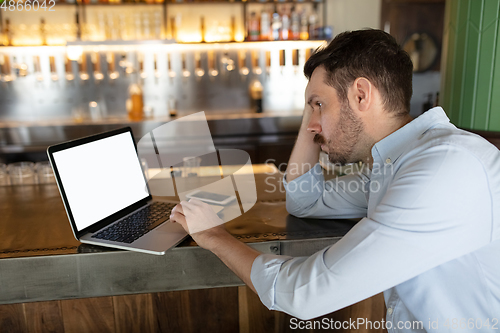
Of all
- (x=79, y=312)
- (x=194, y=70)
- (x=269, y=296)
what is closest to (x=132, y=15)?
(x=194, y=70)

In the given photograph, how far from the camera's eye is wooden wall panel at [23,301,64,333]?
3.59ft

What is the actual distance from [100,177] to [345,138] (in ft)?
2.10

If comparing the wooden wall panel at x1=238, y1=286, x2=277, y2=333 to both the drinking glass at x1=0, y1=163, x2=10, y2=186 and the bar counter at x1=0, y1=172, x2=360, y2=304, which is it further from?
the drinking glass at x1=0, y1=163, x2=10, y2=186

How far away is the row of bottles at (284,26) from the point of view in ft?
12.8

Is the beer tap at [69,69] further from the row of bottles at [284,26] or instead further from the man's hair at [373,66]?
the man's hair at [373,66]

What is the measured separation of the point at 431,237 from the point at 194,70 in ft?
12.1

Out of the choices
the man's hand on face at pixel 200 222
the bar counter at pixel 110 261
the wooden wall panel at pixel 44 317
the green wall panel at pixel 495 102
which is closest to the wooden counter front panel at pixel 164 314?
the wooden wall panel at pixel 44 317

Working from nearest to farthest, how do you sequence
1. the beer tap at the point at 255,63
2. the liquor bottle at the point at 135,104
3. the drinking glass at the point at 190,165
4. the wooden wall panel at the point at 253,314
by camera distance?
the wooden wall panel at the point at 253,314 < the drinking glass at the point at 190,165 < the liquor bottle at the point at 135,104 < the beer tap at the point at 255,63

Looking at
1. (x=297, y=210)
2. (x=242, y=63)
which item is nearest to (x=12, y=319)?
(x=297, y=210)

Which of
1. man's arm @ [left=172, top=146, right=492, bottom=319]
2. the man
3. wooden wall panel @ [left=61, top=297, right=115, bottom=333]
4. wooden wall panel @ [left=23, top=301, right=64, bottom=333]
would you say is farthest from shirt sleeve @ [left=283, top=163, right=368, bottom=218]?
wooden wall panel @ [left=23, top=301, right=64, bottom=333]

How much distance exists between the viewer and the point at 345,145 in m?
0.99

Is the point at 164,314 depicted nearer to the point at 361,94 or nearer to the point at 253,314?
the point at 253,314

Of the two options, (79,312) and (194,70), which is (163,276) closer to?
(79,312)

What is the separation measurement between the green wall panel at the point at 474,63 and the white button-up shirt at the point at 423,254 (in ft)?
3.42
